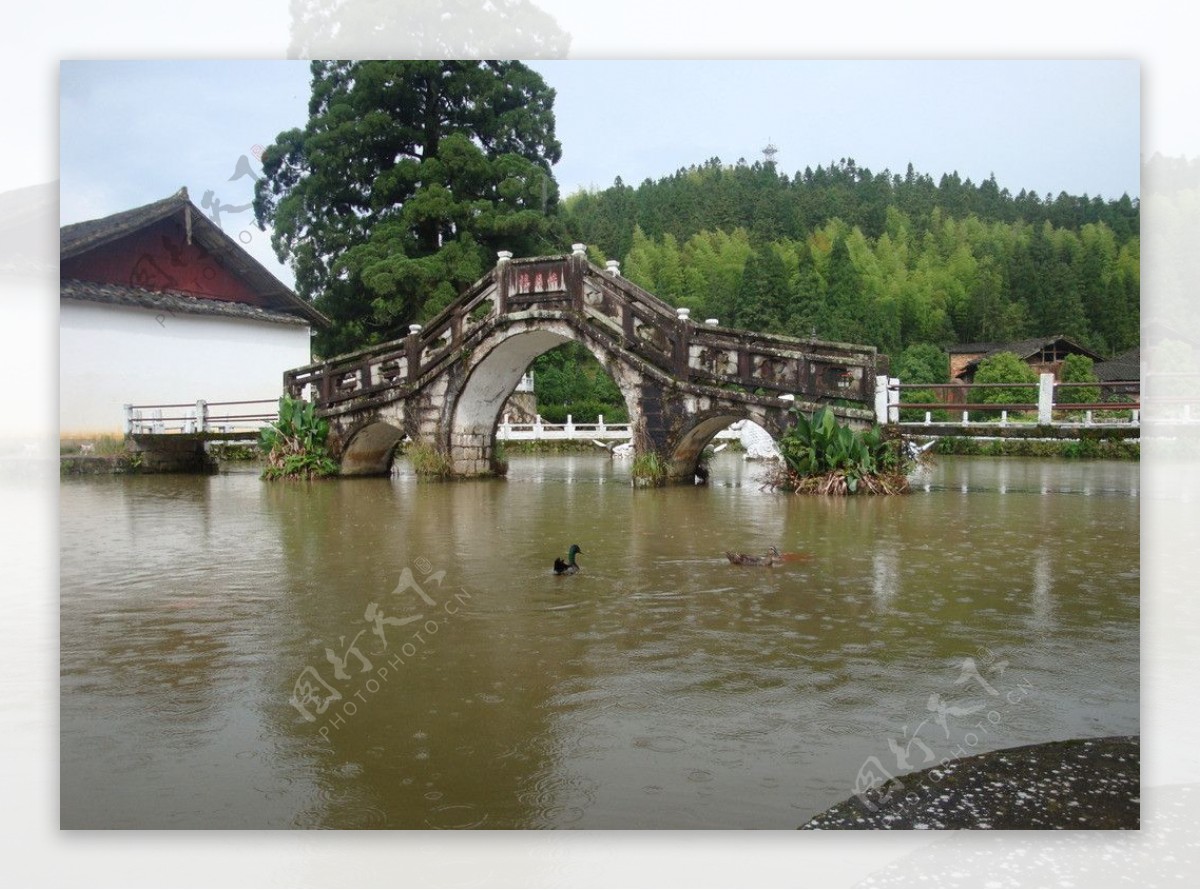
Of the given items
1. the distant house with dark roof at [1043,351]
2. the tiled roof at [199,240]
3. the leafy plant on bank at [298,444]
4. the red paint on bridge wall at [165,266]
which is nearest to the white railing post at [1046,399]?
the distant house with dark roof at [1043,351]

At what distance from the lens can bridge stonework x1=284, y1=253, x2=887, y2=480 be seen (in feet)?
38.8

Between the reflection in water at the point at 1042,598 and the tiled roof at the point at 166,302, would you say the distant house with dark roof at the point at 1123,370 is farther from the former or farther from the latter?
the tiled roof at the point at 166,302

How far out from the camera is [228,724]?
11.8ft

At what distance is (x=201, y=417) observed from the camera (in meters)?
16.7

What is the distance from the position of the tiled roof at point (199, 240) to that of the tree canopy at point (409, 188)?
137 cm

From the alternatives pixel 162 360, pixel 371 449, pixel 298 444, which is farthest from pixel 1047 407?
pixel 162 360

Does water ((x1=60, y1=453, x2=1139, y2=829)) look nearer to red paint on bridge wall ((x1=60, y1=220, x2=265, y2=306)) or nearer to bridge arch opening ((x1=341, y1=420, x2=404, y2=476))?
red paint on bridge wall ((x1=60, y1=220, x2=265, y2=306))

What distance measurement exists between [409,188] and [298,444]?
20.5 ft

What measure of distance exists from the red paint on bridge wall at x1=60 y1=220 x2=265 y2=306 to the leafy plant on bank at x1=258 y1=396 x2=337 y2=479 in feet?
8.48

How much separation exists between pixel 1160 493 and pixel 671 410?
673cm

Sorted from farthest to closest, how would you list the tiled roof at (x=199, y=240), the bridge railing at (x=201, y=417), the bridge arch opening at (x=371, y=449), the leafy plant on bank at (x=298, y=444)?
the bridge arch opening at (x=371, y=449)
the leafy plant on bank at (x=298, y=444)
the bridge railing at (x=201, y=417)
the tiled roof at (x=199, y=240)

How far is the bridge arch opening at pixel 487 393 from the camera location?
1452 centimetres

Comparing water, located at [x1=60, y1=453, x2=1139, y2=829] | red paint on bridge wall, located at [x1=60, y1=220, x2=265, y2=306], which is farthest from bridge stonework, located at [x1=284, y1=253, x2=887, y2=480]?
water, located at [x1=60, y1=453, x2=1139, y2=829]

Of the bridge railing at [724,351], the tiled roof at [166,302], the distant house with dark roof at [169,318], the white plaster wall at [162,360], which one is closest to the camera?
the tiled roof at [166,302]
